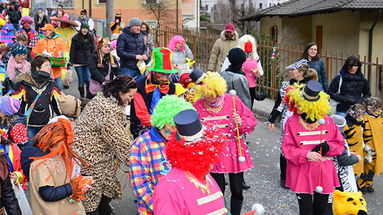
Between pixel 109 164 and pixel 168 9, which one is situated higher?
pixel 168 9

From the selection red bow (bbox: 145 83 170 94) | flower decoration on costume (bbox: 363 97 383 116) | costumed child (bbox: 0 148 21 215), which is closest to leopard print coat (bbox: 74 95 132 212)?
costumed child (bbox: 0 148 21 215)

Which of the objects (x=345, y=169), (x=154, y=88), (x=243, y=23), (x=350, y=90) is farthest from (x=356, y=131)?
(x=243, y=23)

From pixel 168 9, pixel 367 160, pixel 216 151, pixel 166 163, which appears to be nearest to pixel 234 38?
pixel 367 160

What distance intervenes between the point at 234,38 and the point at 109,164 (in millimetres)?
5291

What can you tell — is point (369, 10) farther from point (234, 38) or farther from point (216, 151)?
point (216, 151)

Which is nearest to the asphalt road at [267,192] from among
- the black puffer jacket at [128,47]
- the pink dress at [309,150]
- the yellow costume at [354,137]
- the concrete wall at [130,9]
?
the yellow costume at [354,137]

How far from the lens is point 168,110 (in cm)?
387

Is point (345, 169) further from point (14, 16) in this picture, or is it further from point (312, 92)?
point (14, 16)

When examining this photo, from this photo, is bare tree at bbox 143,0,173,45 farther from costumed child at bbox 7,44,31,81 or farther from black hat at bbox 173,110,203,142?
black hat at bbox 173,110,203,142

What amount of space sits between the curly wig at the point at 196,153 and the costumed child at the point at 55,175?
1.37 m

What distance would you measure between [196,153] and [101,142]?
2061mm

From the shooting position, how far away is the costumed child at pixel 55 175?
13.8 feet

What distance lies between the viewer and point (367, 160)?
750cm

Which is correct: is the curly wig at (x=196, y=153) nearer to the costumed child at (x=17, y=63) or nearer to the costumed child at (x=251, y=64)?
the costumed child at (x=251, y=64)
